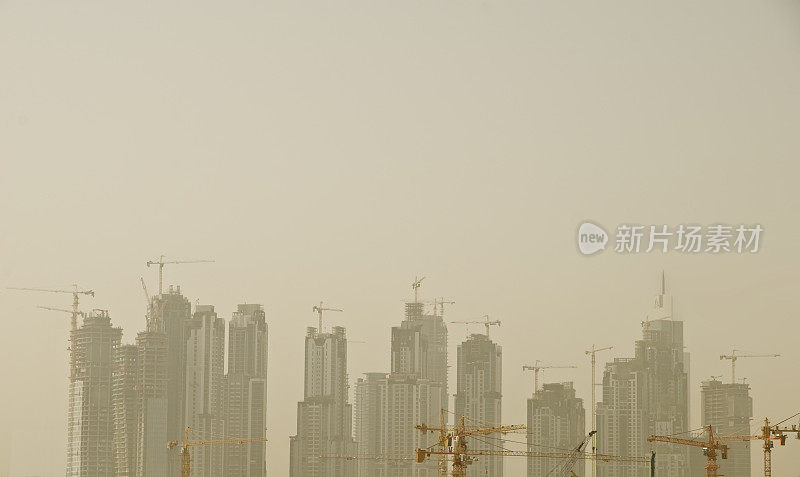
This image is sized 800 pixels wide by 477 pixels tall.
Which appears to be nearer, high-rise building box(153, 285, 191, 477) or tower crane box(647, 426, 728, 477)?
tower crane box(647, 426, 728, 477)

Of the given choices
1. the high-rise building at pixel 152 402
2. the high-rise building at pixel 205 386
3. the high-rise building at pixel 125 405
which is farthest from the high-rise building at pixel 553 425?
the high-rise building at pixel 125 405

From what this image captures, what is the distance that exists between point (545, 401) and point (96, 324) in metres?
21.8

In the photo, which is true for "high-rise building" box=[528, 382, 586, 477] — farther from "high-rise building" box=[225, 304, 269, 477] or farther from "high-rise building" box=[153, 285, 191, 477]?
"high-rise building" box=[153, 285, 191, 477]

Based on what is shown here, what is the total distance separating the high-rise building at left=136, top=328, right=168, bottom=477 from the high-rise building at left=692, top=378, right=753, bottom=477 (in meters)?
24.1

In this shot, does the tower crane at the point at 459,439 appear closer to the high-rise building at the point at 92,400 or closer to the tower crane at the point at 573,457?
the tower crane at the point at 573,457

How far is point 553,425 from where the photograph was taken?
55.5 metres

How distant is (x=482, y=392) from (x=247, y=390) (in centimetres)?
1114

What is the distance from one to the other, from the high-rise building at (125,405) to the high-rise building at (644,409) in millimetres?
21738

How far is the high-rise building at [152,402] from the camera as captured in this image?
53.1m

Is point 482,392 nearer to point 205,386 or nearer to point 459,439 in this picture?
point 459,439

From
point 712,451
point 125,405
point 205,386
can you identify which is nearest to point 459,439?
point 712,451

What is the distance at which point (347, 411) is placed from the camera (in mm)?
59312

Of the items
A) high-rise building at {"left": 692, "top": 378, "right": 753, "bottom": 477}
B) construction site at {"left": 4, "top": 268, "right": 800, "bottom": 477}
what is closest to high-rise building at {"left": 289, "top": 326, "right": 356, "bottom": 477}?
construction site at {"left": 4, "top": 268, "right": 800, "bottom": 477}

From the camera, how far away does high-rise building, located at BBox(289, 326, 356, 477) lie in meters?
55.7
